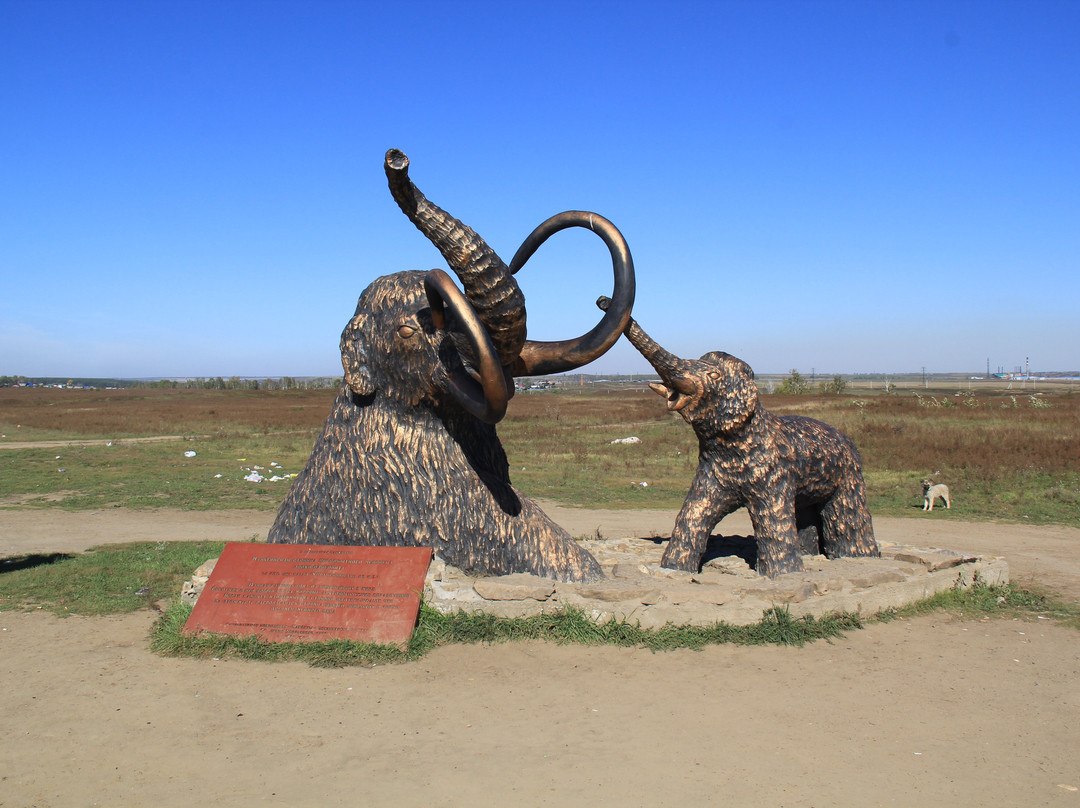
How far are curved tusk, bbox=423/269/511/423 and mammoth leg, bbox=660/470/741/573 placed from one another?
2105mm

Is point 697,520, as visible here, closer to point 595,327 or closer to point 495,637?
point 495,637

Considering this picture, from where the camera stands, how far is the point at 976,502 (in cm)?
1243

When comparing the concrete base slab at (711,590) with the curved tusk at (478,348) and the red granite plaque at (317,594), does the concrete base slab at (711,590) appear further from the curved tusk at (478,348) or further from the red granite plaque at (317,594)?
the curved tusk at (478,348)

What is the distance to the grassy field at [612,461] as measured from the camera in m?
12.6

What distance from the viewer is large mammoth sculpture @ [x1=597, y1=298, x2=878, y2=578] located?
593 centimetres

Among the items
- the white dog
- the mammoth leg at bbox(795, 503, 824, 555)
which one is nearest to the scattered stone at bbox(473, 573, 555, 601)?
the mammoth leg at bbox(795, 503, 824, 555)

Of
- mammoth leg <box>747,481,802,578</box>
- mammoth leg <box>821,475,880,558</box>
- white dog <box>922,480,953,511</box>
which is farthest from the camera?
white dog <box>922,480,953,511</box>

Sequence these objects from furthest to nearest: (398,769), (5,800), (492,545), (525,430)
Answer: (525,430), (492,545), (398,769), (5,800)

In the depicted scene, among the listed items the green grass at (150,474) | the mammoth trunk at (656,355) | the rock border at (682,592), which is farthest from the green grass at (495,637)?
the green grass at (150,474)

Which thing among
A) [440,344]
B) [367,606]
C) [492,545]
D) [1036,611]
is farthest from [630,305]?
[1036,611]

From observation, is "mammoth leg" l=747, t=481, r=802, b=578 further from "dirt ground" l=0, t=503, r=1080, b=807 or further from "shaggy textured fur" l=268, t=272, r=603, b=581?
"shaggy textured fur" l=268, t=272, r=603, b=581

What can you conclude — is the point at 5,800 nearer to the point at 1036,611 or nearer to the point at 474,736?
the point at 474,736

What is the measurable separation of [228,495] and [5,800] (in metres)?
9.98

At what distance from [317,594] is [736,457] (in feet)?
10.2
